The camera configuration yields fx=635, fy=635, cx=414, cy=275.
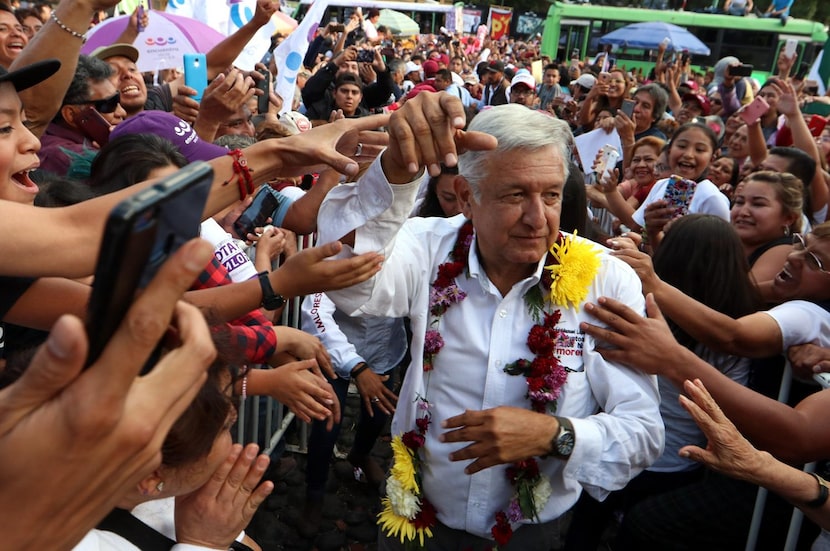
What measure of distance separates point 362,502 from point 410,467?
1.91 metres

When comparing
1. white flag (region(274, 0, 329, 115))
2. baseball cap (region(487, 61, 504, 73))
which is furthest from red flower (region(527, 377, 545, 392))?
baseball cap (region(487, 61, 504, 73))

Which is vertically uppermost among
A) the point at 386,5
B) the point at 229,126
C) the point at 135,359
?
the point at 135,359

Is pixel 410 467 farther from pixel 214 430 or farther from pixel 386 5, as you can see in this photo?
pixel 386 5

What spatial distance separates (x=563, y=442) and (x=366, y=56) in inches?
383

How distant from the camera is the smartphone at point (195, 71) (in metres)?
4.17

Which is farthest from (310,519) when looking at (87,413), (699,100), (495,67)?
(495,67)

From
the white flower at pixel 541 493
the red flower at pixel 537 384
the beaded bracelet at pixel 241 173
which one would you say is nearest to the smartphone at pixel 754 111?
the red flower at pixel 537 384

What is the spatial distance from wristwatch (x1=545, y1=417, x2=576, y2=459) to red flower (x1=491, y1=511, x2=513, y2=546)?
359 millimetres

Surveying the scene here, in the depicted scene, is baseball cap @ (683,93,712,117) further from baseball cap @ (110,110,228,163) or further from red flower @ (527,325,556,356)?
red flower @ (527,325,556,356)

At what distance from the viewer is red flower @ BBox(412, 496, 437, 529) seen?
2254mm

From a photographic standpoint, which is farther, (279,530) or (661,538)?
(279,530)

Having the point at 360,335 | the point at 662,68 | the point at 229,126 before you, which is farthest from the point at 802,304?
the point at 662,68

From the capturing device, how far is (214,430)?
1.53 metres

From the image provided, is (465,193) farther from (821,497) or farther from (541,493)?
(821,497)
